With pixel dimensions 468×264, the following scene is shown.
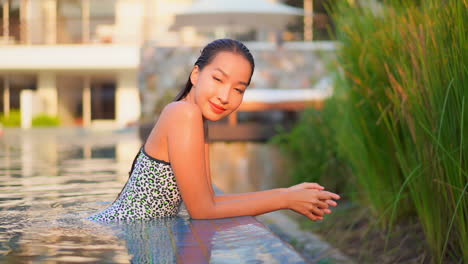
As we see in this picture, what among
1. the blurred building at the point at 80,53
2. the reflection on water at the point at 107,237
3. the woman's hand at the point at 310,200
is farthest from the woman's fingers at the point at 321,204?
the blurred building at the point at 80,53

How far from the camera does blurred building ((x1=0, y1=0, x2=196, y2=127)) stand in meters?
20.0

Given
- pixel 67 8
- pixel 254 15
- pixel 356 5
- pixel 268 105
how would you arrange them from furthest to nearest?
pixel 67 8, pixel 254 15, pixel 268 105, pixel 356 5

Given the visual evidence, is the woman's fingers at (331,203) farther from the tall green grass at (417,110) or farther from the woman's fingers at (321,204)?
the tall green grass at (417,110)

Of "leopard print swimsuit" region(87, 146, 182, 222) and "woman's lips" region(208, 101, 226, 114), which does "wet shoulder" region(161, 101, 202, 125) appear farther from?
"leopard print swimsuit" region(87, 146, 182, 222)

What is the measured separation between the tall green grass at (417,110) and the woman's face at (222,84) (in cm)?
67

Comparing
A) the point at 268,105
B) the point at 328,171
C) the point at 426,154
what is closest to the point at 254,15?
the point at 268,105

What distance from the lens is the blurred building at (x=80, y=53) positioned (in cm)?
2000

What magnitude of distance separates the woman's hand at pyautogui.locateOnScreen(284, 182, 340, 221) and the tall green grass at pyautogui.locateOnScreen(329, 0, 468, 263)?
1.11 feet

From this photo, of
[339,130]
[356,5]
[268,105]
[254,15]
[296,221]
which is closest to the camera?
[356,5]

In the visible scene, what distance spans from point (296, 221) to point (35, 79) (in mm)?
19966

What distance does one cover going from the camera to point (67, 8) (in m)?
23.2

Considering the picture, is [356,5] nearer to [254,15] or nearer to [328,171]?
[328,171]

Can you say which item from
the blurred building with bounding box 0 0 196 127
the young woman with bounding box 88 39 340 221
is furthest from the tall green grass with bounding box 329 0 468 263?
the blurred building with bounding box 0 0 196 127

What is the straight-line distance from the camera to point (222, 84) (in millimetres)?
2102
